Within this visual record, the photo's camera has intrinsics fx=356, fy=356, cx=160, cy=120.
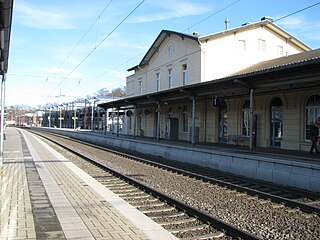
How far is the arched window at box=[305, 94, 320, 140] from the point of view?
17.7 m

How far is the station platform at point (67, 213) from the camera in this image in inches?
211

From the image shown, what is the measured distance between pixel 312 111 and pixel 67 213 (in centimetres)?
1508

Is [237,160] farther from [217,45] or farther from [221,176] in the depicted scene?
[217,45]

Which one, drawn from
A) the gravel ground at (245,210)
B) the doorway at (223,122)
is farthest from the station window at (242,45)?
the gravel ground at (245,210)

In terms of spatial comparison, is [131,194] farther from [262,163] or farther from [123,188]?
[262,163]

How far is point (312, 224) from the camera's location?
21.9ft

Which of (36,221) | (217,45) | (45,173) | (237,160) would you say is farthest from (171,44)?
(36,221)

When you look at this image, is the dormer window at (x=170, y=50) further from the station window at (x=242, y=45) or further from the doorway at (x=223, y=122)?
the doorway at (x=223, y=122)

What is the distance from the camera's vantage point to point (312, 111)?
59.4 feet

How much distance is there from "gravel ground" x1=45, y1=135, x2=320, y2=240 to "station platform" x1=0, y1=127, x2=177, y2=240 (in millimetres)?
1739

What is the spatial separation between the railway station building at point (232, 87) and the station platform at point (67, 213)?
836 centimetres

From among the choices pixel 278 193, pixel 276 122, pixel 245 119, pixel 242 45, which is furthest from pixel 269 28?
pixel 278 193

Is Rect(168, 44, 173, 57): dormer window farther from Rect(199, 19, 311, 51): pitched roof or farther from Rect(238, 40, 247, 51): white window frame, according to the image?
Rect(238, 40, 247, 51): white window frame

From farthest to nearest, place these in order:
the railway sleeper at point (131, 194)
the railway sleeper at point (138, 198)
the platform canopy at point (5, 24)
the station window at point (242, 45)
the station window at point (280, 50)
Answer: the station window at point (280, 50) → the station window at point (242, 45) → the railway sleeper at point (131, 194) → the railway sleeper at point (138, 198) → the platform canopy at point (5, 24)
